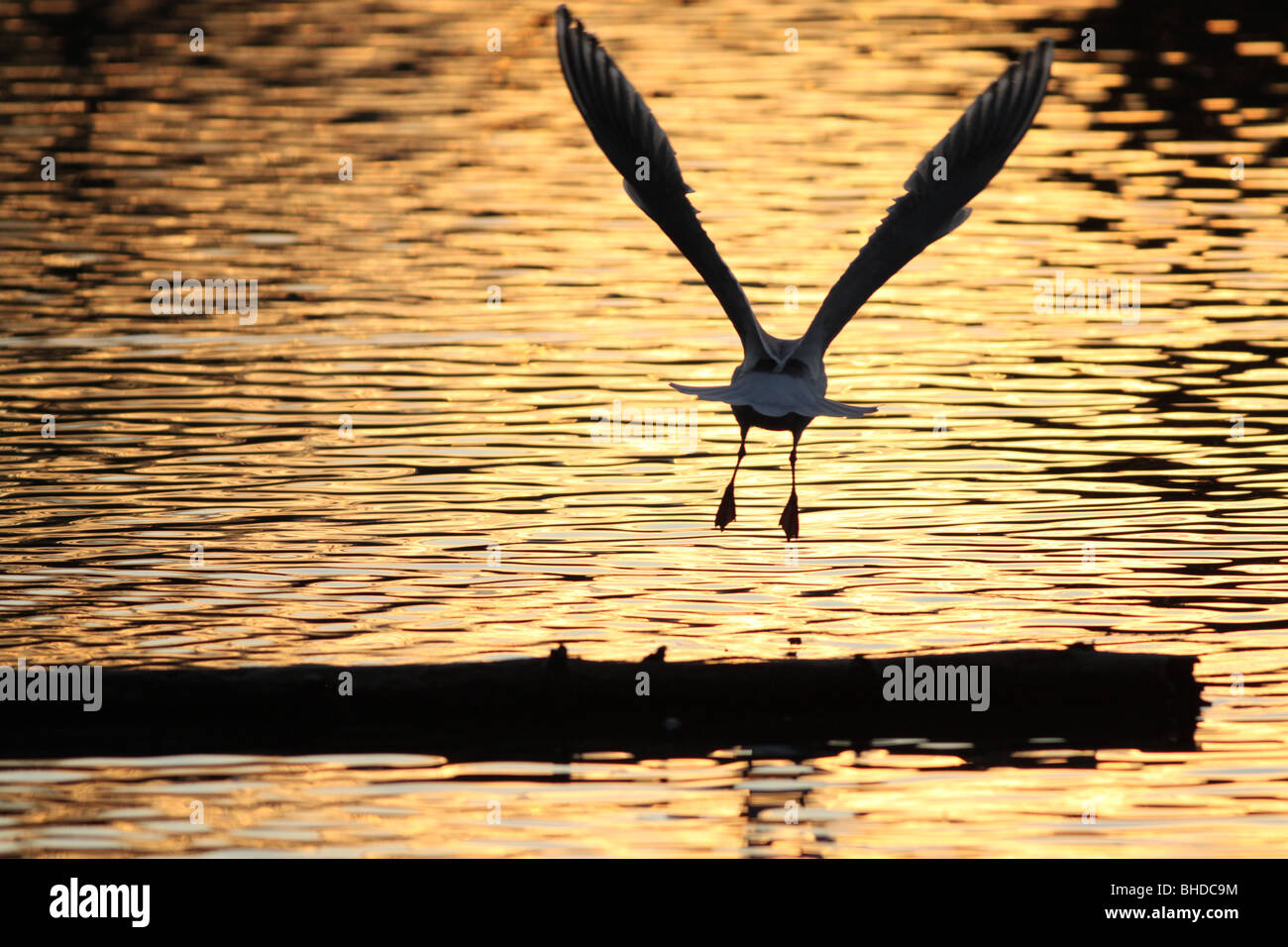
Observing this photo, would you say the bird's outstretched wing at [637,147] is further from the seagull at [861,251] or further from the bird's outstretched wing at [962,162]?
the bird's outstretched wing at [962,162]

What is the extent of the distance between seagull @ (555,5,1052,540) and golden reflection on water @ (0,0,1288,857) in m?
1.63

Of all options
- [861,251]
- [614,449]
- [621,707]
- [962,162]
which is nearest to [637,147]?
[861,251]

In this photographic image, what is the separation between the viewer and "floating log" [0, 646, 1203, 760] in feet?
38.3

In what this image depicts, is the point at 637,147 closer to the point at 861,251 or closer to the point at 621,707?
the point at 861,251

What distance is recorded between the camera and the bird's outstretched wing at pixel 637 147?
13.0 m

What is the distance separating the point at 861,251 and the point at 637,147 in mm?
1552

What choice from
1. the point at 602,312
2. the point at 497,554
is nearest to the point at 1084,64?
the point at 602,312

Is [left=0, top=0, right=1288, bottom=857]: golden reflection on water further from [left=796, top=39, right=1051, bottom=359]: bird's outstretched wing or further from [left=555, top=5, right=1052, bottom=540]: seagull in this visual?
[left=796, top=39, right=1051, bottom=359]: bird's outstretched wing

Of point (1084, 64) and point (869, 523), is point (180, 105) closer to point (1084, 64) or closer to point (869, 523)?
point (1084, 64)

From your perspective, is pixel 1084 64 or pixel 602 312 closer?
pixel 602 312

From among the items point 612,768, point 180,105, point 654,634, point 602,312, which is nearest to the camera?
point 612,768

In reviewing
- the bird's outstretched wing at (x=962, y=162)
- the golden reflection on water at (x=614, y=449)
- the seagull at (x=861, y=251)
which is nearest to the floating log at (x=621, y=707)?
the golden reflection on water at (x=614, y=449)

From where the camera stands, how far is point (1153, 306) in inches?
999

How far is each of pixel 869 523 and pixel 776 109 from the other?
24.8m
